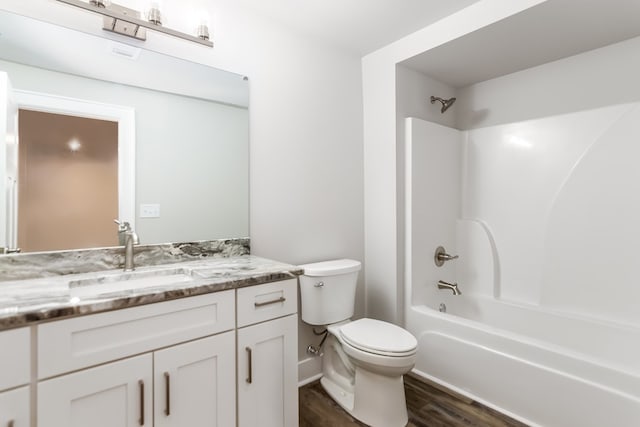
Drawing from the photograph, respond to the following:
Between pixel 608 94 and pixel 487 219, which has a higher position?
pixel 608 94

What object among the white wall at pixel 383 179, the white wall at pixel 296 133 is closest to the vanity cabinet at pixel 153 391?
the white wall at pixel 296 133

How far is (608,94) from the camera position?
2047 millimetres

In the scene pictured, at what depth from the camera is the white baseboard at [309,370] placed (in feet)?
7.00

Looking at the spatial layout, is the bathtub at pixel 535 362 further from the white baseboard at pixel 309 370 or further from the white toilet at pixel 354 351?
the white baseboard at pixel 309 370

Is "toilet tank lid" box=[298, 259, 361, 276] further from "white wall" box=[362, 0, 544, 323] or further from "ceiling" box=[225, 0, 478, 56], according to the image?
"ceiling" box=[225, 0, 478, 56]

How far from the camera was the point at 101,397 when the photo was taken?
40.4 inches

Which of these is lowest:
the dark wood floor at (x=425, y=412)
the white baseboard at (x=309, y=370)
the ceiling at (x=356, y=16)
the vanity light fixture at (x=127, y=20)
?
the dark wood floor at (x=425, y=412)

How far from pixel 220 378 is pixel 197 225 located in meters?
0.80

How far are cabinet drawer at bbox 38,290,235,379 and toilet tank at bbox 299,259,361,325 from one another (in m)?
0.71

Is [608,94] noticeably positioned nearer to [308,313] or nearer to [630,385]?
[630,385]

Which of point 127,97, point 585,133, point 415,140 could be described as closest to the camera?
point 127,97

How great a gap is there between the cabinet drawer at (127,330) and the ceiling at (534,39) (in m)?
2.01

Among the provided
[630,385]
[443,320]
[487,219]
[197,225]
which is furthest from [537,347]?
[197,225]

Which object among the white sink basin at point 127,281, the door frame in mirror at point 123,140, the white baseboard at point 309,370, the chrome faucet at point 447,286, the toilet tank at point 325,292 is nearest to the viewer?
the white sink basin at point 127,281
